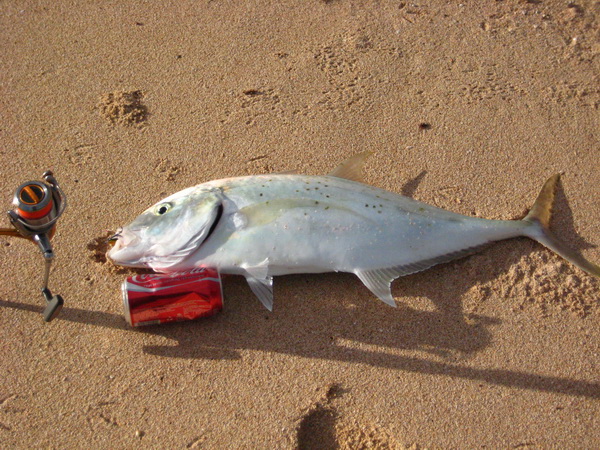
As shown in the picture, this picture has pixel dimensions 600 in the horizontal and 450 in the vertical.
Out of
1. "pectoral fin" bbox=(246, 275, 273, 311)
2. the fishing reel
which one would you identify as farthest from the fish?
the fishing reel

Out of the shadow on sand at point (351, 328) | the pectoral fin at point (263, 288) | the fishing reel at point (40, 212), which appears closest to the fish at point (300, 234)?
the pectoral fin at point (263, 288)

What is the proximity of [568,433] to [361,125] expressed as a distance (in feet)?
6.45

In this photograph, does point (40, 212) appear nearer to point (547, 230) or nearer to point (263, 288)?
point (263, 288)

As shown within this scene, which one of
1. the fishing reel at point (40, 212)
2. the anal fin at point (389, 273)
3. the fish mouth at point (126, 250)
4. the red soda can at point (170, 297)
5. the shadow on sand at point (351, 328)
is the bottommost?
the shadow on sand at point (351, 328)

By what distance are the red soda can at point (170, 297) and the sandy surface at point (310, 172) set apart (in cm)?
14

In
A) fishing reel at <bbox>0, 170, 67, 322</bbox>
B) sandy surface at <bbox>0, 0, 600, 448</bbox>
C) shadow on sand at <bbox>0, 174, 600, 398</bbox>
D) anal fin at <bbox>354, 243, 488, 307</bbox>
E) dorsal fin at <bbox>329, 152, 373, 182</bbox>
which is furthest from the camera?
dorsal fin at <bbox>329, 152, 373, 182</bbox>

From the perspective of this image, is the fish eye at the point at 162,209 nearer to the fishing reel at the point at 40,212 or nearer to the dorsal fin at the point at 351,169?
the fishing reel at the point at 40,212

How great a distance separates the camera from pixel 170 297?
229 cm

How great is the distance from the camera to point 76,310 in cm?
248

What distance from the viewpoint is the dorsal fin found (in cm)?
277

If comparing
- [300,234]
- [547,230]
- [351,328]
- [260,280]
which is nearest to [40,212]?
[260,280]

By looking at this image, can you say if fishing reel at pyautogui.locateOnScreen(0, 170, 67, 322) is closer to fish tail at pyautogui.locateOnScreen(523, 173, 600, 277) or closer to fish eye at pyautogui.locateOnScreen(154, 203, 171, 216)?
fish eye at pyautogui.locateOnScreen(154, 203, 171, 216)

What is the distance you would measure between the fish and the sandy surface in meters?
0.13

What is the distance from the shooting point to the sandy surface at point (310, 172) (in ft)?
7.27
